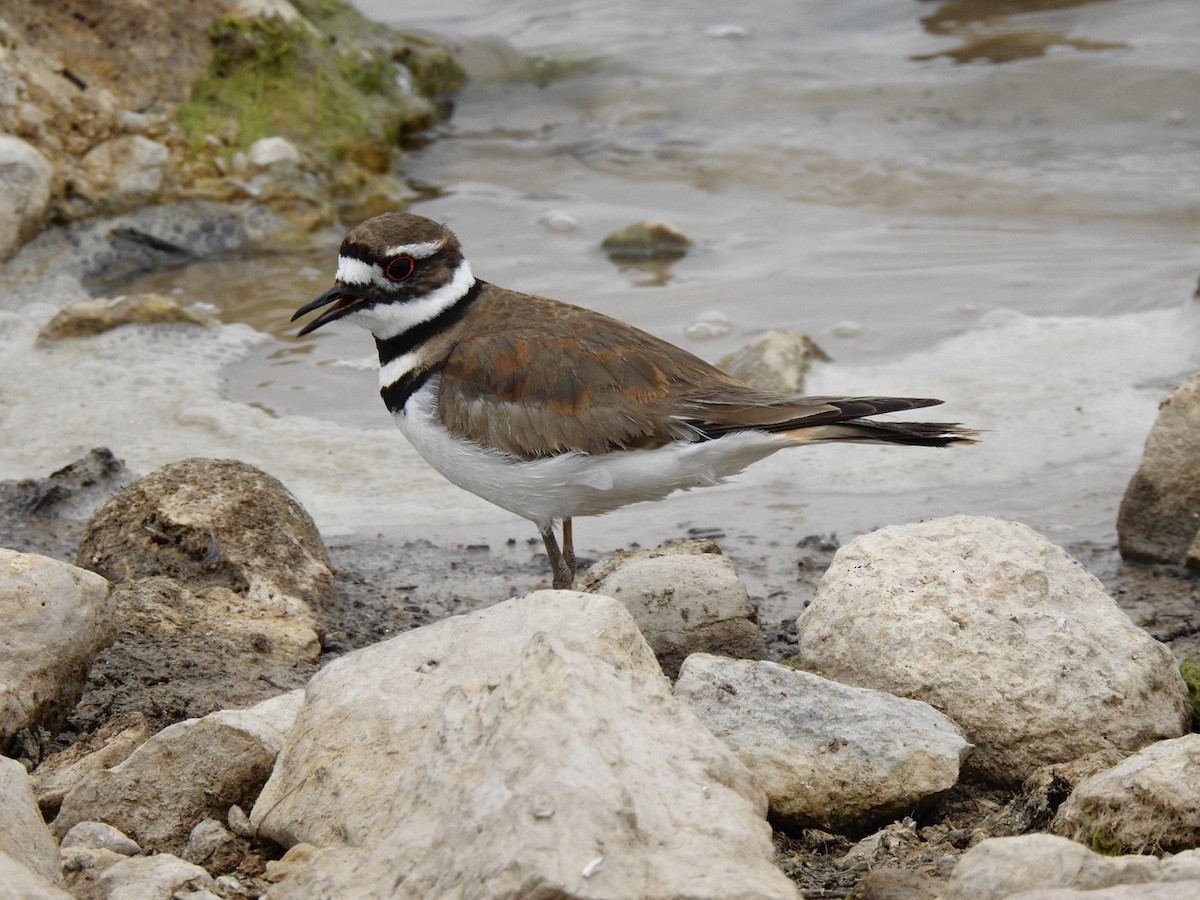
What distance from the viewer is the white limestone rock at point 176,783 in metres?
3.46

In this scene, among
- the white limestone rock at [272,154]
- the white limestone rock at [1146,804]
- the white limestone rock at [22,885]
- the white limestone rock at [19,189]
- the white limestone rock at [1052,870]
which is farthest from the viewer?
the white limestone rock at [272,154]

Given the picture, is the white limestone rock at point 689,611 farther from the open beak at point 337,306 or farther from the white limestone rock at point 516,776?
the open beak at point 337,306

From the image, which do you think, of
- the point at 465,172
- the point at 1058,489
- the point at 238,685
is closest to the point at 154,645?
the point at 238,685

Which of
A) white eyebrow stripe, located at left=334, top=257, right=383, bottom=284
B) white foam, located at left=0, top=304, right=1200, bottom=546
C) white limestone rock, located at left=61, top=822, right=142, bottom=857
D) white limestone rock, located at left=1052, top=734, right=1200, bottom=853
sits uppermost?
white eyebrow stripe, located at left=334, top=257, right=383, bottom=284

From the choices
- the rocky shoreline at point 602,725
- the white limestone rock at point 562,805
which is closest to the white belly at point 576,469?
the rocky shoreline at point 602,725

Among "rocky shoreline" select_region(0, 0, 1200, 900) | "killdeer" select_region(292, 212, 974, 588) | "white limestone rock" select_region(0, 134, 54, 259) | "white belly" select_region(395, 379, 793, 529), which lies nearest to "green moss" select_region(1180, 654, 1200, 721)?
"rocky shoreline" select_region(0, 0, 1200, 900)

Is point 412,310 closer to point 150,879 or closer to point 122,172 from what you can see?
point 150,879

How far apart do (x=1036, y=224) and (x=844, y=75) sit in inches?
138

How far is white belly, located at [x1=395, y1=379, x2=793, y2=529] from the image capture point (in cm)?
489

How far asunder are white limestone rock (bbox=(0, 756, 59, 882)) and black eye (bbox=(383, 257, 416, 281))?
2492 millimetres

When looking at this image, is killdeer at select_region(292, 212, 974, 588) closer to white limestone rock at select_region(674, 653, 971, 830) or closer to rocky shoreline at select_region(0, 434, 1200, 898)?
rocky shoreline at select_region(0, 434, 1200, 898)

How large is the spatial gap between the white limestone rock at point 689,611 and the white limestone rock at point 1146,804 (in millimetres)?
1516

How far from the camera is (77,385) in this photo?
7453mm

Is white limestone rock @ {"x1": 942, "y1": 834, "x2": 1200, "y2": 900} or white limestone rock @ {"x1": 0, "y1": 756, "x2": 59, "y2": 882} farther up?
white limestone rock @ {"x1": 942, "y1": 834, "x2": 1200, "y2": 900}
